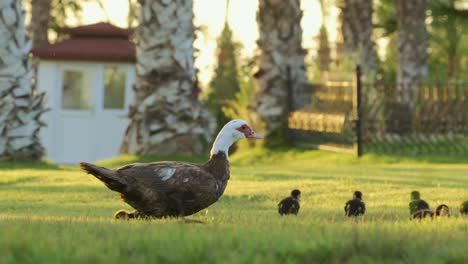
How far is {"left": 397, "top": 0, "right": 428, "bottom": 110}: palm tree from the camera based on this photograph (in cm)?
3431

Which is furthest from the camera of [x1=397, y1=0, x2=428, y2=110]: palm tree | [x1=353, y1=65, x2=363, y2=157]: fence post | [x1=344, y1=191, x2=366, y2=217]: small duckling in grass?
[x1=397, y1=0, x2=428, y2=110]: palm tree

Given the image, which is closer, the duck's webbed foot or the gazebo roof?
the duck's webbed foot

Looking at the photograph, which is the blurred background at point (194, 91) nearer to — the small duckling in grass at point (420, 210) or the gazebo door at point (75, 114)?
the gazebo door at point (75, 114)

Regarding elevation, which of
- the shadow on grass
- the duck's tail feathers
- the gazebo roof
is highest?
the gazebo roof

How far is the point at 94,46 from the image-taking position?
→ 36250 millimetres

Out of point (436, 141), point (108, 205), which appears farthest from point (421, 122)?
point (108, 205)

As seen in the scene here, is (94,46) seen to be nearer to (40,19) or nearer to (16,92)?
(40,19)

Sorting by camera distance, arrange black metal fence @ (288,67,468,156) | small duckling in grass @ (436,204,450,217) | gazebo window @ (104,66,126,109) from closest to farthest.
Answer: small duckling in grass @ (436,204,450,217) → black metal fence @ (288,67,468,156) → gazebo window @ (104,66,126,109)

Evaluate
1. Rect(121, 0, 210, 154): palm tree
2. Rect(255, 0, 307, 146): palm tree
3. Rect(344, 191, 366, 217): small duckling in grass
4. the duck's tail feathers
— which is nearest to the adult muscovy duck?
the duck's tail feathers

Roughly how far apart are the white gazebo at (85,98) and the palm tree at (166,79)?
10.5 metres

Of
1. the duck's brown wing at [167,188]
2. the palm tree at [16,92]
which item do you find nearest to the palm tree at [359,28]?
the palm tree at [16,92]

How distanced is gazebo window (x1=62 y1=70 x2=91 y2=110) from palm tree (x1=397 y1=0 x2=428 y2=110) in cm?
984

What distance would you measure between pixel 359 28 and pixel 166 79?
12.8 meters

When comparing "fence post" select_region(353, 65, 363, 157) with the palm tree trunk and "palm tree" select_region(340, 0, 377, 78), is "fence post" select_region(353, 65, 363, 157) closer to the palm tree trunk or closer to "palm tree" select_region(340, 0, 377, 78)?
"palm tree" select_region(340, 0, 377, 78)
